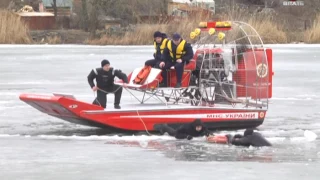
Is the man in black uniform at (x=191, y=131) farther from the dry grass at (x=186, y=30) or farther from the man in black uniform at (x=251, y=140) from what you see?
the dry grass at (x=186, y=30)

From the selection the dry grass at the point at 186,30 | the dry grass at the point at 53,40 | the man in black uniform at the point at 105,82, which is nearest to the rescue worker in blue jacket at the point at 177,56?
the man in black uniform at the point at 105,82

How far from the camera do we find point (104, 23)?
36875 millimetres

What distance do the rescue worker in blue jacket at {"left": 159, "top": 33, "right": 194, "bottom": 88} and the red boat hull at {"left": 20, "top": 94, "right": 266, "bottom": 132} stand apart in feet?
1.56

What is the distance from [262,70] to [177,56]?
1.26 metres

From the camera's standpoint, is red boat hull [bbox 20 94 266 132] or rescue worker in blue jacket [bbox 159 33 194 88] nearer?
red boat hull [bbox 20 94 266 132]

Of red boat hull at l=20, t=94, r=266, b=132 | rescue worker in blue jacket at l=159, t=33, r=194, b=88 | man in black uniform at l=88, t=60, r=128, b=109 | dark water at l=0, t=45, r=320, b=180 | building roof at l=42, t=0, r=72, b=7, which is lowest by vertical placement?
dark water at l=0, t=45, r=320, b=180

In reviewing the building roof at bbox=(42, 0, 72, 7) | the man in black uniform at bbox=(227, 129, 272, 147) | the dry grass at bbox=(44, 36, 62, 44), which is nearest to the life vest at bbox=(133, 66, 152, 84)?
the man in black uniform at bbox=(227, 129, 272, 147)

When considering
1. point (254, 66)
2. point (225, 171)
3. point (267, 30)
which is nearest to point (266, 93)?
point (254, 66)

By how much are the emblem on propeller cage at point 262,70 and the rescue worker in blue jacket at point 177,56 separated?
1.03 metres

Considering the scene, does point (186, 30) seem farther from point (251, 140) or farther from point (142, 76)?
point (251, 140)

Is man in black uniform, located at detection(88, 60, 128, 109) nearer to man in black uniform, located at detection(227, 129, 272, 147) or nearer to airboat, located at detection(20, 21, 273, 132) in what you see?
airboat, located at detection(20, 21, 273, 132)

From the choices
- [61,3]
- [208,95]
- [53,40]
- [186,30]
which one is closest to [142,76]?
[208,95]

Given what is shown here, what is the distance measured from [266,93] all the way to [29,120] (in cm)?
367

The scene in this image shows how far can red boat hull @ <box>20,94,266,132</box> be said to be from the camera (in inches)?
378
